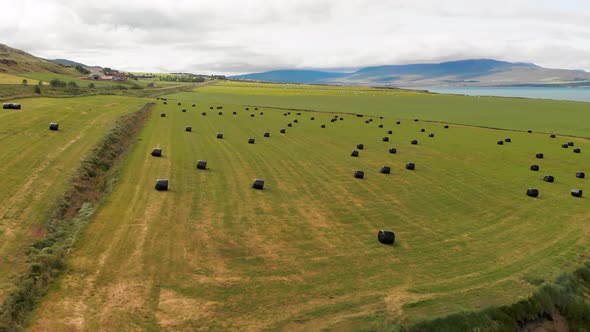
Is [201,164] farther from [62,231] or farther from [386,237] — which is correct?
[386,237]

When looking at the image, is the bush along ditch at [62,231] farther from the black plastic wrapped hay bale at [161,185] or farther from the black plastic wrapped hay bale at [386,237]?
the black plastic wrapped hay bale at [386,237]

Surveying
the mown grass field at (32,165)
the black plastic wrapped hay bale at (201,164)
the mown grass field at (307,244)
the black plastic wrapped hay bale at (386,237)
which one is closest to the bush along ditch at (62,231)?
the mown grass field at (32,165)

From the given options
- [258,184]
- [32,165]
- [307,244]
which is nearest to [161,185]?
[258,184]

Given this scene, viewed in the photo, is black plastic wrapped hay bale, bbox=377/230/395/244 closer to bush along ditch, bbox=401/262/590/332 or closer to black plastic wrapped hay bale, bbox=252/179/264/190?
bush along ditch, bbox=401/262/590/332

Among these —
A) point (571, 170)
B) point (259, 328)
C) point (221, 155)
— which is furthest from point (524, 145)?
point (259, 328)

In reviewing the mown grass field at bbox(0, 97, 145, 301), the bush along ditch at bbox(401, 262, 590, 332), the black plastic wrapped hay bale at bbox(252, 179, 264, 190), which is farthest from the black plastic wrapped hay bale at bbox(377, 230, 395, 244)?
the mown grass field at bbox(0, 97, 145, 301)

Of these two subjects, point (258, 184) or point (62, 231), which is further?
point (258, 184)

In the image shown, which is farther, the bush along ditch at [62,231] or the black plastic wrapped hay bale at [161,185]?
the black plastic wrapped hay bale at [161,185]

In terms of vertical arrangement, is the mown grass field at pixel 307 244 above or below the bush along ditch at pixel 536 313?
above
